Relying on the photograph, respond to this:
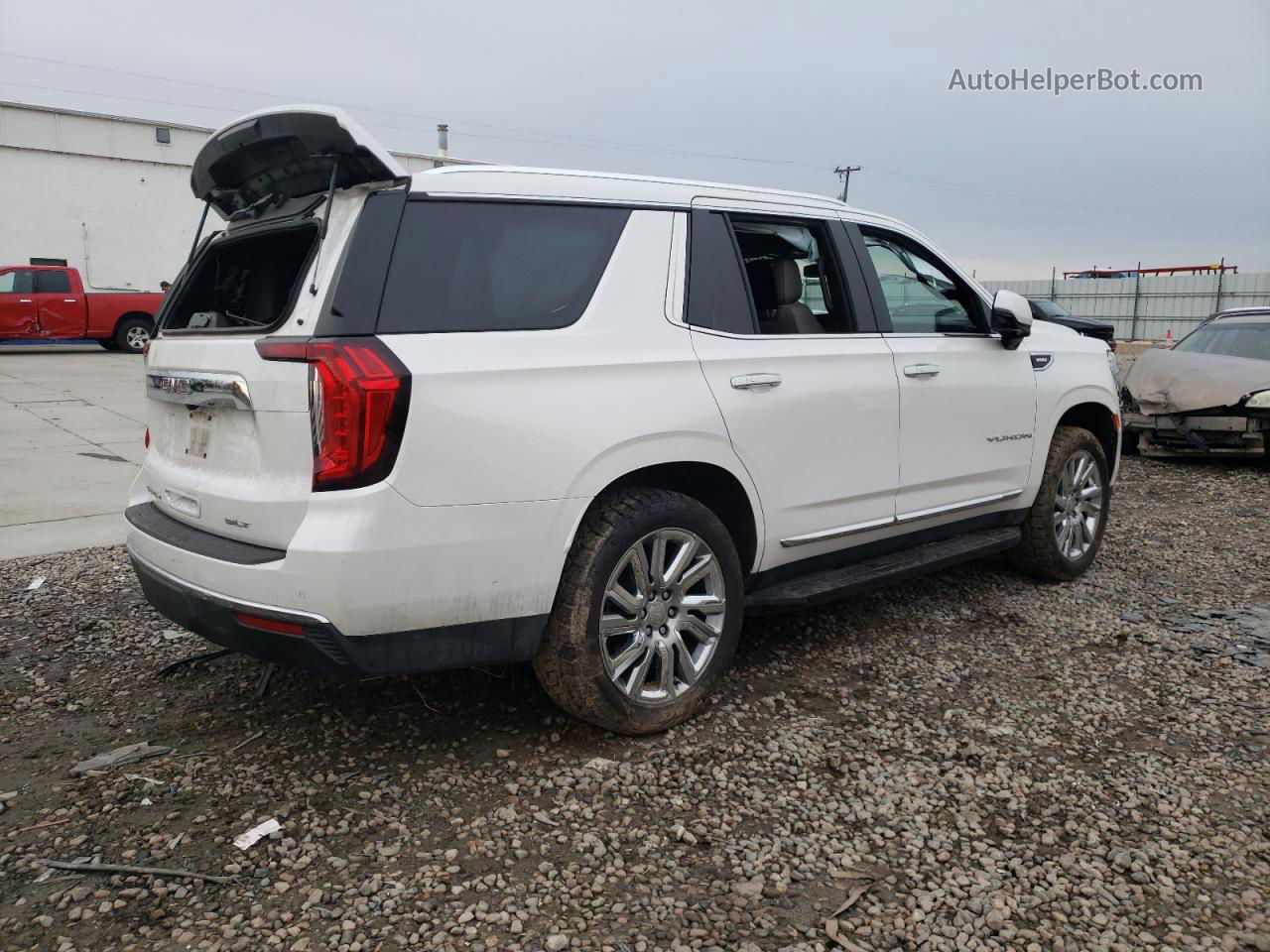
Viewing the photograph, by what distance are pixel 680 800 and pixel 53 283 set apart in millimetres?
19977

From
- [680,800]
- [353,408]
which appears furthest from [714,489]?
[353,408]

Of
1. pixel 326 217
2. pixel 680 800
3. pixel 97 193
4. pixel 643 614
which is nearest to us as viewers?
pixel 326 217

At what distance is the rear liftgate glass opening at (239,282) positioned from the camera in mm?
3301

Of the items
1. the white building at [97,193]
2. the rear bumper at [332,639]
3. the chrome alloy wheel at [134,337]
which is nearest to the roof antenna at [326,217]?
the rear bumper at [332,639]

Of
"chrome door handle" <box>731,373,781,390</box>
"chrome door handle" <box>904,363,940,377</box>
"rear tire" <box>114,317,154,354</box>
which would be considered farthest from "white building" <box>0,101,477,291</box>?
"chrome door handle" <box>731,373,781,390</box>

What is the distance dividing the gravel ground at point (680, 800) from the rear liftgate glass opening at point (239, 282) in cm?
142

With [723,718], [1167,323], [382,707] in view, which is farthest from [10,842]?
[1167,323]

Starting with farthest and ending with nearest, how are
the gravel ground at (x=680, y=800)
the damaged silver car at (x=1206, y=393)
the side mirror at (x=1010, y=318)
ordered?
the damaged silver car at (x=1206, y=393) → the side mirror at (x=1010, y=318) → the gravel ground at (x=680, y=800)

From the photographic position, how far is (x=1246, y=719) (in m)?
3.57

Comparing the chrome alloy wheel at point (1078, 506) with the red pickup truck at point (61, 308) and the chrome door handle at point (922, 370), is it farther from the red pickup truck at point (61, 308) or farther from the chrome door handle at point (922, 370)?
the red pickup truck at point (61, 308)

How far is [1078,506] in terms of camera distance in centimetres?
526

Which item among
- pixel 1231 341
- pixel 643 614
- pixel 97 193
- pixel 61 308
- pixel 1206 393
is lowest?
pixel 643 614

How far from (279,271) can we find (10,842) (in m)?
1.92

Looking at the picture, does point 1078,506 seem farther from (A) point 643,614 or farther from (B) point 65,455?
(B) point 65,455
